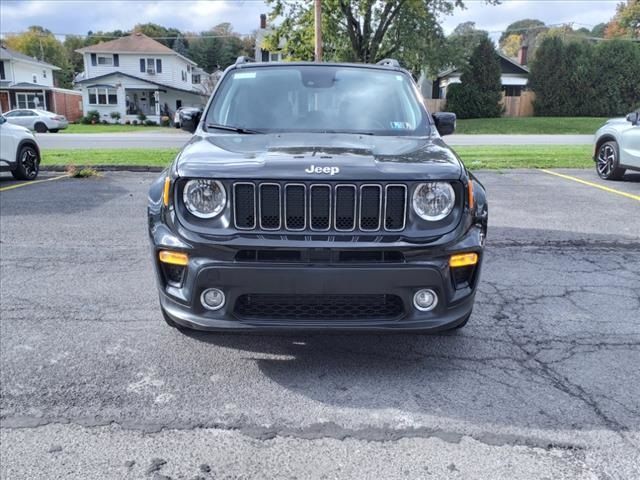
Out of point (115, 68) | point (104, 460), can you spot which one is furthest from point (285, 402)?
point (115, 68)

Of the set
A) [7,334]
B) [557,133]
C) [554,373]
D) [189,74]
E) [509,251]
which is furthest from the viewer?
[189,74]

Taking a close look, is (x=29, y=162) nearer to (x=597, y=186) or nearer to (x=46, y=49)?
(x=597, y=186)

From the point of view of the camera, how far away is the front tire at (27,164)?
35.4 feet

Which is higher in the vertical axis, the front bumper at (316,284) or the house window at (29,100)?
the house window at (29,100)

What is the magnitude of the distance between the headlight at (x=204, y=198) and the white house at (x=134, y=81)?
50.4 meters

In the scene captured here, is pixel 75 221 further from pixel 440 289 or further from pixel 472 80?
pixel 472 80

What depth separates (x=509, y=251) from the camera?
238 inches

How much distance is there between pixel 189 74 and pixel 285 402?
64.6 metres

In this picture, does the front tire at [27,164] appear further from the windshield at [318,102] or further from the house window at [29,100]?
the house window at [29,100]

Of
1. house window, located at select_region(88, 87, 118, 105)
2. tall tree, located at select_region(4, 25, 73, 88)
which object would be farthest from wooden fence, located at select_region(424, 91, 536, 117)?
tall tree, located at select_region(4, 25, 73, 88)

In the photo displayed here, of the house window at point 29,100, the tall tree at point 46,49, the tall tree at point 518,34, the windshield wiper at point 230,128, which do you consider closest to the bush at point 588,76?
the windshield wiper at point 230,128

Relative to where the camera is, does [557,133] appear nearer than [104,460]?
No

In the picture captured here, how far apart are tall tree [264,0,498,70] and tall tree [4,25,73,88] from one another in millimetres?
64917

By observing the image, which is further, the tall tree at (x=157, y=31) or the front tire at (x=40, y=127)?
the tall tree at (x=157, y=31)
